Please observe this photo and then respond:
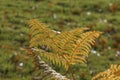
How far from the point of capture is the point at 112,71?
17.5 feet

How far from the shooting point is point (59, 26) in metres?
15.8

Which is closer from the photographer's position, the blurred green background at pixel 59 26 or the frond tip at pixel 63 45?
the frond tip at pixel 63 45

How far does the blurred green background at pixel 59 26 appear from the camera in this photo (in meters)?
12.3

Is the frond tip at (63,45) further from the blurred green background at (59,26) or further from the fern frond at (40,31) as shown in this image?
the blurred green background at (59,26)

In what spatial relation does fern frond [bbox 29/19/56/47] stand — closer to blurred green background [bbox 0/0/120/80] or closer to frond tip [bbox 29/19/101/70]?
frond tip [bbox 29/19/101/70]

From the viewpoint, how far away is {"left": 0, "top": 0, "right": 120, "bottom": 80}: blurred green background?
1231 centimetres

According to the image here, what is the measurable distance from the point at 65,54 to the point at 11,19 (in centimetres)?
1061

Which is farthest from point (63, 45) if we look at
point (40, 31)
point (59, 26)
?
point (59, 26)

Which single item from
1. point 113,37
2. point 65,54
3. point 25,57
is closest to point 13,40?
point 25,57

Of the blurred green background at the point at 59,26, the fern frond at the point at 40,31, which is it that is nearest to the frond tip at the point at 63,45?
the fern frond at the point at 40,31

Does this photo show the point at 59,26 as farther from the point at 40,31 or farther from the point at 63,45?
the point at 63,45

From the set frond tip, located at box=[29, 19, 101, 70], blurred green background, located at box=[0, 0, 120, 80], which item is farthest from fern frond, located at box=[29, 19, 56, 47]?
blurred green background, located at box=[0, 0, 120, 80]

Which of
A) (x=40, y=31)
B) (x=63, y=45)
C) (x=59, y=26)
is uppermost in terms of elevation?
(x=40, y=31)

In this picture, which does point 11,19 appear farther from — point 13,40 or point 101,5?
point 101,5
